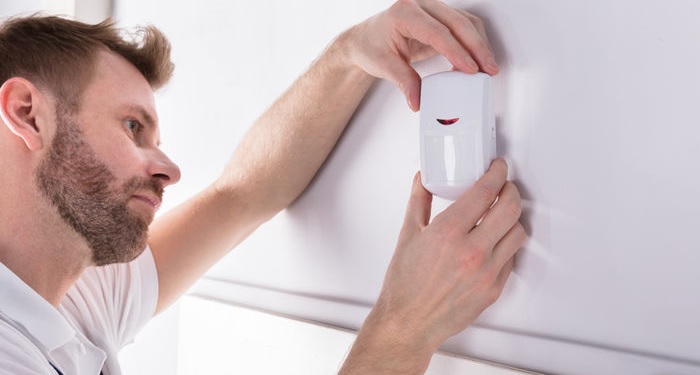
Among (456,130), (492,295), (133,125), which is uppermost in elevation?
(133,125)

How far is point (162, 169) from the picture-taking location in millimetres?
871

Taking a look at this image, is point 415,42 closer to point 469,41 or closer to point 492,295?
point 469,41

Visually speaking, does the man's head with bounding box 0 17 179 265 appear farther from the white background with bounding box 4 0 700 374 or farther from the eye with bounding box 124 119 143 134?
the white background with bounding box 4 0 700 374

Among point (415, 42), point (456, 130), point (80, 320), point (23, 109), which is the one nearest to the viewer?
point (456, 130)

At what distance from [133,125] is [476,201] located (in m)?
0.52

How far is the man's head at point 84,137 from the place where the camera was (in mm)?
848

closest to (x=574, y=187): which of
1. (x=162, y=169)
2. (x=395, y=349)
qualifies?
(x=395, y=349)

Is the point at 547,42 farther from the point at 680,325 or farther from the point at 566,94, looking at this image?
the point at 680,325

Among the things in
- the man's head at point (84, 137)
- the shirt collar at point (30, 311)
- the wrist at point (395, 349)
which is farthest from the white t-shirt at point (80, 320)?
the wrist at point (395, 349)

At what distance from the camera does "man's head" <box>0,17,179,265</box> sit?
0.85 meters

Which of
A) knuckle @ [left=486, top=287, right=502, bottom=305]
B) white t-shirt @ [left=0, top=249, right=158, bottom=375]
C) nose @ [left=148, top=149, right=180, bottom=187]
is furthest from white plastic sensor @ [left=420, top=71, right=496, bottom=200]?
white t-shirt @ [left=0, top=249, right=158, bottom=375]

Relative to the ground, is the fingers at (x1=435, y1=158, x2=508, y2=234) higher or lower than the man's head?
lower

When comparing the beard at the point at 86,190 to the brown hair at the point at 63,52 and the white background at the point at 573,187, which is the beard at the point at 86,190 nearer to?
the brown hair at the point at 63,52

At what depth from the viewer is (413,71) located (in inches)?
27.6
